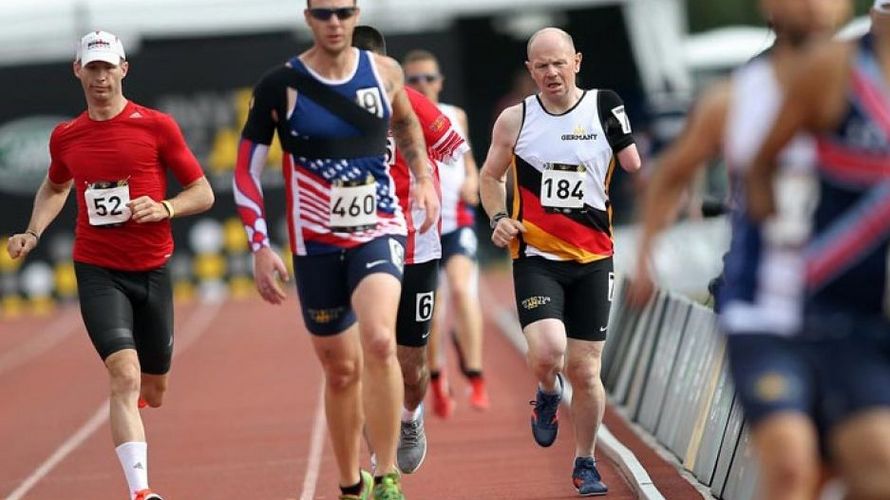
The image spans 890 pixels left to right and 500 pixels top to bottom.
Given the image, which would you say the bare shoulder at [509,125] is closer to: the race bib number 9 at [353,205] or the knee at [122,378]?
the race bib number 9 at [353,205]

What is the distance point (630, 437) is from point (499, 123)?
308 cm

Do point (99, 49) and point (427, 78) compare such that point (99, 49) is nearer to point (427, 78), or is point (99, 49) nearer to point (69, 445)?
point (427, 78)

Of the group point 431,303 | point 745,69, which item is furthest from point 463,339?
point 745,69

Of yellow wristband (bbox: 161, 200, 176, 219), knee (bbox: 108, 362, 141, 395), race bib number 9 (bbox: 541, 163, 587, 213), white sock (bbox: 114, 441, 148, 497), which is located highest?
race bib number 9 (bbox: 541, 163, 587, 213)

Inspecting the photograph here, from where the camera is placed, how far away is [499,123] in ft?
32.0

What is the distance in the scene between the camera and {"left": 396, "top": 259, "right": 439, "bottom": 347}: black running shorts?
32.3 feet

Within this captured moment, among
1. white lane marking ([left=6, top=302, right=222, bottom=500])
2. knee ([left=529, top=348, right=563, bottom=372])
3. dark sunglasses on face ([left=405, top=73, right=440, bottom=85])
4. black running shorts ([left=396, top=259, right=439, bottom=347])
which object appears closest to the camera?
knee ([left=529, top=348, right=563, bottom=372])

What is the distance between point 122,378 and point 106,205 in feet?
2.83

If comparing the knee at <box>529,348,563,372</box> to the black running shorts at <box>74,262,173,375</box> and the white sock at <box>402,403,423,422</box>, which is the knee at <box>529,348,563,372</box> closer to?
the white sock at <box>402,403,423,422</box>

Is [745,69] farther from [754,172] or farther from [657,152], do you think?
[657,152]

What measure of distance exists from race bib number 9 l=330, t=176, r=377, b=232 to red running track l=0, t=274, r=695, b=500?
7.87ft

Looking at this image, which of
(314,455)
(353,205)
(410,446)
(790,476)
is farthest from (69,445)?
(790,476)

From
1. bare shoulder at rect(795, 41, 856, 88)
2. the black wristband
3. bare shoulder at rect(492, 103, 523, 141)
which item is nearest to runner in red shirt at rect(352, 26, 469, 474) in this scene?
bare shoulder at rect(492, 103, 523, 141)

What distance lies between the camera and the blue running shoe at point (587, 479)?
9.75 metres
